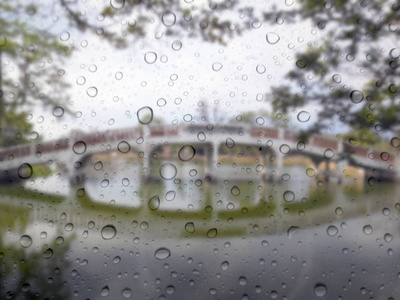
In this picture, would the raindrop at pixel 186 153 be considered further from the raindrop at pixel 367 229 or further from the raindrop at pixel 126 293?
the raindrop at pixel 367 229

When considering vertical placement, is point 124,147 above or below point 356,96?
below

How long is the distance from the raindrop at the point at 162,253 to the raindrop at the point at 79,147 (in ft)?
1.06

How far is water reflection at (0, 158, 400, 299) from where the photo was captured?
79 cm

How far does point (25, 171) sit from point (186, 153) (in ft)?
1.37

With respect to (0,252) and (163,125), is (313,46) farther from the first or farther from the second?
(0,252)

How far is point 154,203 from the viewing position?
0.82 meters

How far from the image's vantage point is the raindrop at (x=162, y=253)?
31.7 inches

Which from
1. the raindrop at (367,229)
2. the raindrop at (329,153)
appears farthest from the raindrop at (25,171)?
the raindrop at (367,229)

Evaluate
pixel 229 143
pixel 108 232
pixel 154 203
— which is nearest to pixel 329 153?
pixel 229 143

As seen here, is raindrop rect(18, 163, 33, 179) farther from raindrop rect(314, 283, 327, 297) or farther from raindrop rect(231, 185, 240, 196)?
raindrop rect(314, 283, 327, 297)

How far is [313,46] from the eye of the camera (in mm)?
833

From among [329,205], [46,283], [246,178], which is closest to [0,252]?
[46,283]

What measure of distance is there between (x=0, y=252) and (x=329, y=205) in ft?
2.83

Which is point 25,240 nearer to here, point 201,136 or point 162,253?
point 162,253
